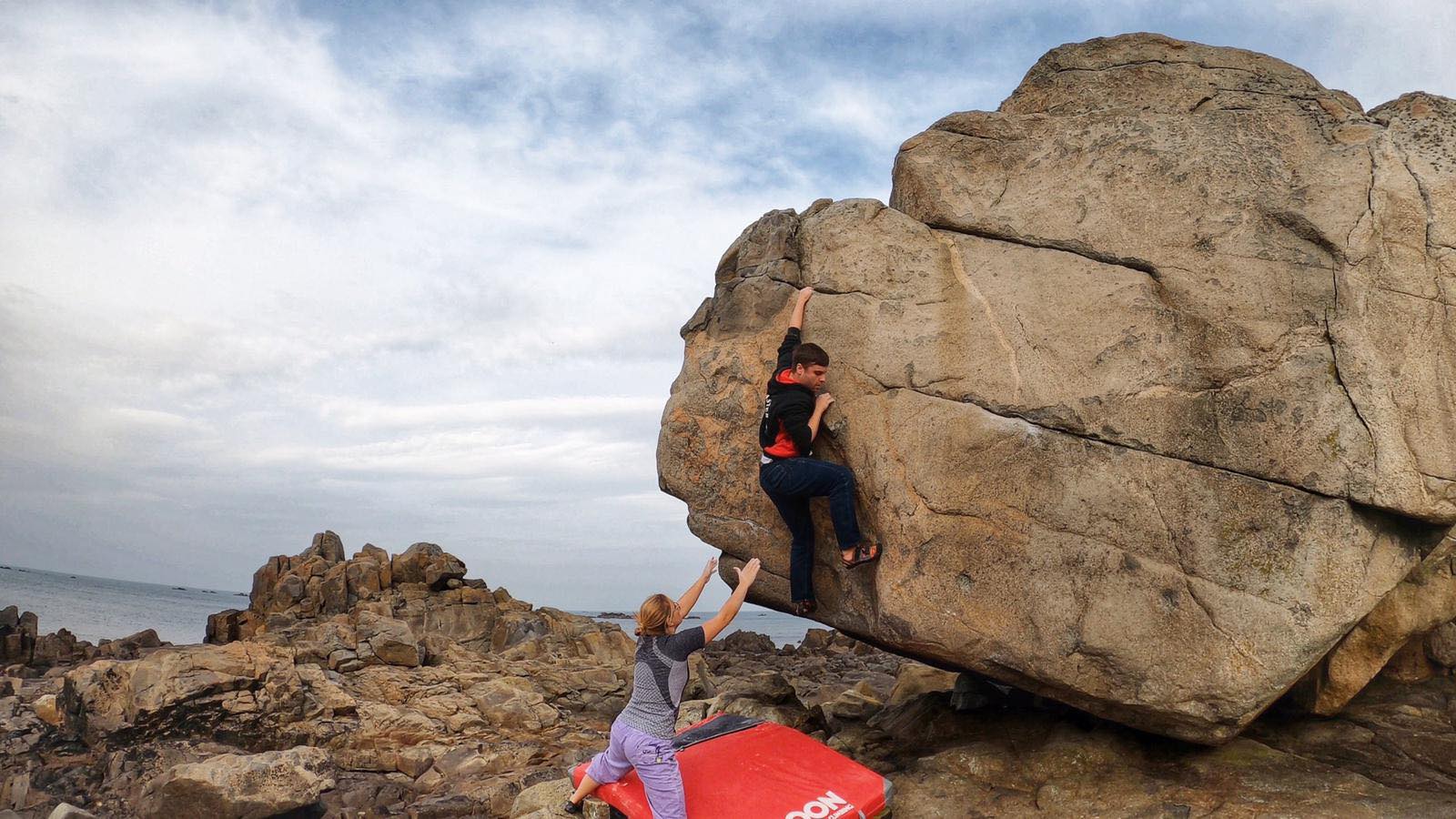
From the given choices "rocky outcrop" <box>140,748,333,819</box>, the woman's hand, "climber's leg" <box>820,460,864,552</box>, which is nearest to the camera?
the woman's hand

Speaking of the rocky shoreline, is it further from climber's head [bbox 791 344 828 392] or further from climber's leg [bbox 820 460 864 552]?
climber's head [bbox 791 344 828 392]

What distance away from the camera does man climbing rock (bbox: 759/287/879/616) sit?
8250 millimetres

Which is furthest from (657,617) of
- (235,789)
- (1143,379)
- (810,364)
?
(235,789)

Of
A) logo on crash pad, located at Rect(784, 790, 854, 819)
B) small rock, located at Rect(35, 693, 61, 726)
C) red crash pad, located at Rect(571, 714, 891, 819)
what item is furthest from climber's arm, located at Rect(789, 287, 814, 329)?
small rock, located at Rect(35, 693, 61, 726)

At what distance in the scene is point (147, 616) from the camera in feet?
262

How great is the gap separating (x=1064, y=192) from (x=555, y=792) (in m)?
7.55

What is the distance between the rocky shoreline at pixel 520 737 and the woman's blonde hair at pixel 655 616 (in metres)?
2.27

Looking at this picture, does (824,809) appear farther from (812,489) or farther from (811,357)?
(811,357)

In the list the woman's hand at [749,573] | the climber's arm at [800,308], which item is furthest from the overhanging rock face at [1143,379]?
the woman's hand at [749,573]

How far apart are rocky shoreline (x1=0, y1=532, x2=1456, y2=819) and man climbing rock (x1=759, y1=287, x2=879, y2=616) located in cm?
233

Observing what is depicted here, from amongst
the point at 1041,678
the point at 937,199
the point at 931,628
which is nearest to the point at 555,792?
the point at 931,628

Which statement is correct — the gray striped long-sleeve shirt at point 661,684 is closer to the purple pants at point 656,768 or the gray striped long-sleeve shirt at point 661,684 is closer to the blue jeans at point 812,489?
the purple pants at point 656,768

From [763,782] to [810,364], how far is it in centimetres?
364

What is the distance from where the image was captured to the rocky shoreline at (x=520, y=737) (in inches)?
295
